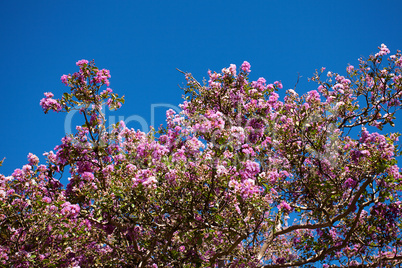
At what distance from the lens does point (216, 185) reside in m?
7.07

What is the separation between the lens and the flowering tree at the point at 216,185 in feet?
23.1

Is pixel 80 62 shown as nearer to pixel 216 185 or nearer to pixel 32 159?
pixel 32 159

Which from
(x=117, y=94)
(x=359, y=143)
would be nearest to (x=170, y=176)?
(x=117, y=94)

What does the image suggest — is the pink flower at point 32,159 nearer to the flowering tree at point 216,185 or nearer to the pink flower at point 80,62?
the flowering tree at point 216,185

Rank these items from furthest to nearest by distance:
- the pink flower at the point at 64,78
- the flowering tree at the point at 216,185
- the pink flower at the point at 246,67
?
the pink flower at the point at 246,67 → the pink flower at the point at 64,78 → the flowering tree at the point at 216,185

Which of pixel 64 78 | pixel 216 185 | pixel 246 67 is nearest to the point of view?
pixel 216 185

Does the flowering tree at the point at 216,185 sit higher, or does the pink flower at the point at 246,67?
the pink flower at the point at 246,67

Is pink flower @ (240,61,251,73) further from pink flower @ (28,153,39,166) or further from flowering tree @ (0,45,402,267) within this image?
pink flower @ (28,153,39,166)

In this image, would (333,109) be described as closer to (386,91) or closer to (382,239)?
(386,91)

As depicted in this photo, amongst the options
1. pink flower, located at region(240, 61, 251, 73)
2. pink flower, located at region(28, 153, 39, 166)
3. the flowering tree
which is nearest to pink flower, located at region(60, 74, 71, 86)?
the flowering tree

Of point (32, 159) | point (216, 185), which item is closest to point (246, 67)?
point (216, 185)

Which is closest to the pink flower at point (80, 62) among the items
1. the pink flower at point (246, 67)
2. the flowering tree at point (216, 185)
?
the flowering tree at point (216, 185)

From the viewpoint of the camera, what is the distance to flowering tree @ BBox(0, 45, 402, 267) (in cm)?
704

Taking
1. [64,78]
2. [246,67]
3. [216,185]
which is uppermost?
[246,67]
